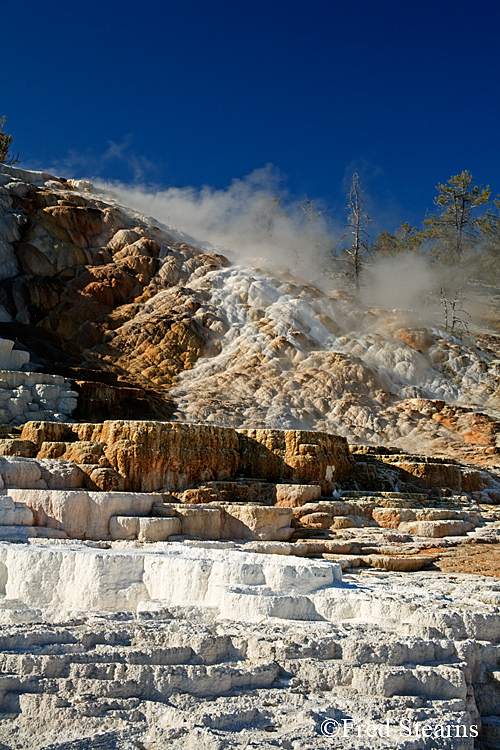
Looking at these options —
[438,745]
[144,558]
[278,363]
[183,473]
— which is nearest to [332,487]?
[183,473]

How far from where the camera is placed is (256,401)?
23.2 metres

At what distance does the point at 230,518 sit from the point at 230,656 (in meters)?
5.44

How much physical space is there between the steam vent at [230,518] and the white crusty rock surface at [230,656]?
2cm

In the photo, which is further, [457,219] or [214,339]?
[457,219]

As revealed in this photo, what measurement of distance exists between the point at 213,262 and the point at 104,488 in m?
22.8

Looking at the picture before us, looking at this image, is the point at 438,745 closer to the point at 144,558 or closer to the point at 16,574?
the point at 144,558

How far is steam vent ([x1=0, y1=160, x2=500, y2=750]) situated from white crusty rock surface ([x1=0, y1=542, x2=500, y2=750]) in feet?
0.05

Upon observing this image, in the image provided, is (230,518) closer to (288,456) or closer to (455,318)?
(288,456)

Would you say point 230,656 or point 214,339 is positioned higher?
point 214,339

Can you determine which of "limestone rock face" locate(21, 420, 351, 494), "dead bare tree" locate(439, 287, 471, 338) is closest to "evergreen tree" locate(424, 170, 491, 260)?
"dead bare tree" locate(439, 287, 471, 338)

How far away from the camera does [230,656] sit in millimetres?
4641

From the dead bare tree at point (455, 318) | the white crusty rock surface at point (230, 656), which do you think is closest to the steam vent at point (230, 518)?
the white crusty rock surface at point (230, 656)

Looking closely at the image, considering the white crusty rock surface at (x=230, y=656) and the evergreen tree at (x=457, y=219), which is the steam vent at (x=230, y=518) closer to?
the white crusty rock surface at (x=230, y=656)

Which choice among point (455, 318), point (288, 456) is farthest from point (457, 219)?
point (288, 456)
